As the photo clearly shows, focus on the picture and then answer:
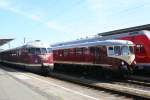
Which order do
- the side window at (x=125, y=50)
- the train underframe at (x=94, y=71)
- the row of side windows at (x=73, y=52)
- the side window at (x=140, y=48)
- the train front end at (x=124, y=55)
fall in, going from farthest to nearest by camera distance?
1. the row of side windows at (x=73, y=52)
2. the side window at (x=140, y=48)
3. the side window at (x=125, y=50)
4. the train underframe at (x=94, y=71)
5. the train front end at (x=124, y=55)

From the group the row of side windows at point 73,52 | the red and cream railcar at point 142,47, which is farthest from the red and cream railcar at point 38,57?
the red and cream railcar at point 142,47

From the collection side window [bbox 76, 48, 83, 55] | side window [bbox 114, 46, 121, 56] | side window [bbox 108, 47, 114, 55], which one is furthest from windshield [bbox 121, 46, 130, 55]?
side window [bbox 76, 48, 83, 55]

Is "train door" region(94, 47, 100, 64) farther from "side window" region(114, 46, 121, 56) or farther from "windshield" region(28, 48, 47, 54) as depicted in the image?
"windshield" region(28, 48, 47, 54)

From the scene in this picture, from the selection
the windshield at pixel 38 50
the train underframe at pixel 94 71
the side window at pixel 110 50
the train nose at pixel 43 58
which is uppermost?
the windshield at pixel 38 50

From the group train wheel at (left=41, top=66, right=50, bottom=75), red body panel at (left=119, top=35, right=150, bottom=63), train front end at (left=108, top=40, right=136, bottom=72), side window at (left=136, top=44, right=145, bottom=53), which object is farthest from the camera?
train wheel at (left=41, top=66, right=50, bottom=75)

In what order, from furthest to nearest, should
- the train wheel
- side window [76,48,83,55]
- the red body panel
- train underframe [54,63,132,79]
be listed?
1. the train wheel
2. side window [76,48,83,55]
3. the red body panel
4. train underframe [54,63,132,79]

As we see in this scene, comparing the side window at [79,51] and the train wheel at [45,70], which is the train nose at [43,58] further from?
the side window at [79,51]

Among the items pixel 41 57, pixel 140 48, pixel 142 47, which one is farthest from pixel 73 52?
pixel 142 47

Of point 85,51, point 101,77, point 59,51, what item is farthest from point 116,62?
point 59,51

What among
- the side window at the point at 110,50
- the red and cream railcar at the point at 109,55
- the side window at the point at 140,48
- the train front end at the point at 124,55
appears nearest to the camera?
the train front end at the point at 124,55

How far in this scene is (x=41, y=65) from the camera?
104 ft

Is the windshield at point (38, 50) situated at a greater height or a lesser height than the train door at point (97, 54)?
greater

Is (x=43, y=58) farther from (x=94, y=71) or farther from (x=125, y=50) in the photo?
(x=125, y=50)

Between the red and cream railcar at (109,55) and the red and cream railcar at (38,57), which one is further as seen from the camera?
the red and cream railcar at (38,57)
